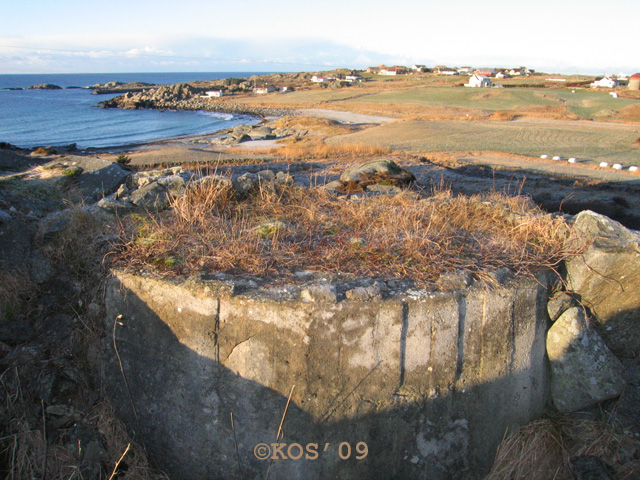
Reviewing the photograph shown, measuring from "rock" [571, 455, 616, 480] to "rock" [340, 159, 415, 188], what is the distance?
8804 millimetres

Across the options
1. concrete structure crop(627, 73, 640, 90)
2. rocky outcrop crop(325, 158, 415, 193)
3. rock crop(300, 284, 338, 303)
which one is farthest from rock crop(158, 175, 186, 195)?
concrete structure crop(627, 73, 640, 90)

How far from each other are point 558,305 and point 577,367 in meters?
0.56

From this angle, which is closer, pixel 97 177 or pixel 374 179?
pixel 97 177

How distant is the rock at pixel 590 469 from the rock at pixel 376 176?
880cm

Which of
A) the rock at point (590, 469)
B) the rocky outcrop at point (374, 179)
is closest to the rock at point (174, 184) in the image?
the rock at point (590, 469)

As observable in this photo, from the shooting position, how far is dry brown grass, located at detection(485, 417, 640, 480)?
141 inches

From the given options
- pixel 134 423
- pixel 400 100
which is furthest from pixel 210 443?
pixel 400 100

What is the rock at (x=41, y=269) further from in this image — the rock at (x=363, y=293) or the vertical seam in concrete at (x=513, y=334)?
the vertical seam in concrete at (x=513, y=334)

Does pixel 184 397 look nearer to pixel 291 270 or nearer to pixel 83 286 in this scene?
pixel 291 270

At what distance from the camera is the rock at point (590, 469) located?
3191 mm

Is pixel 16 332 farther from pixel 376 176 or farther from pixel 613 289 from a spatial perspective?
pixel 376 176

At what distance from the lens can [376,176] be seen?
12312 mm

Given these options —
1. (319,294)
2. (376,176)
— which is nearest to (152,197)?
(319,294)

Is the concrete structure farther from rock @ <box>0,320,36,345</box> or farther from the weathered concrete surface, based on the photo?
rock @ <box>0,320,36,345</box>
